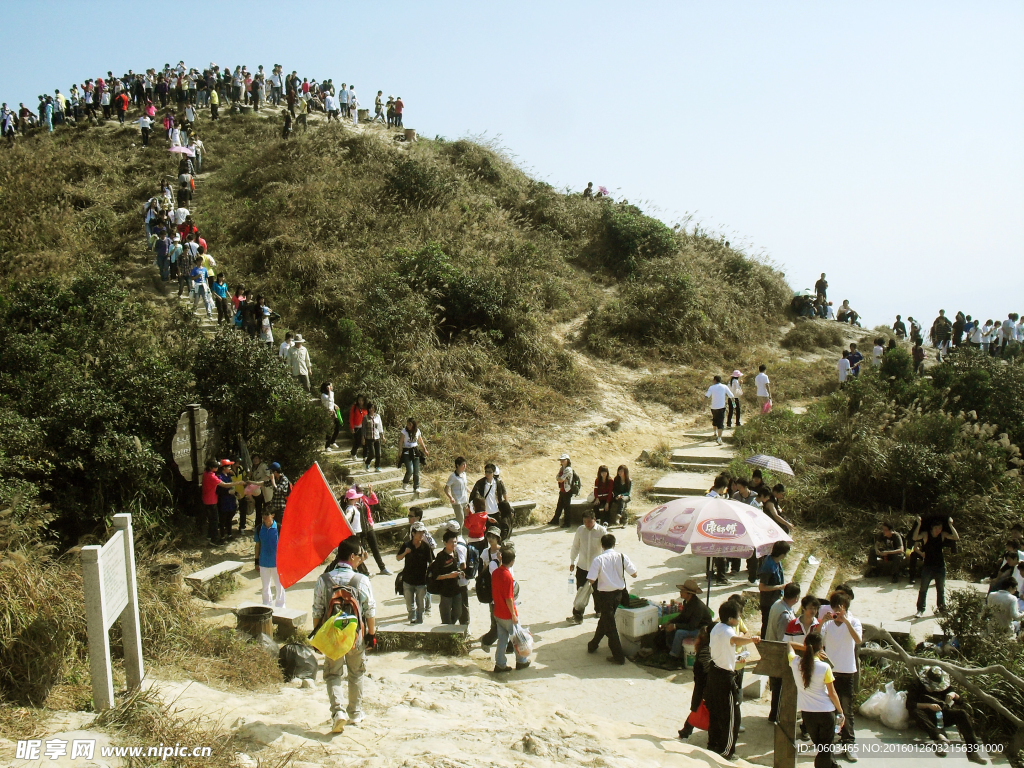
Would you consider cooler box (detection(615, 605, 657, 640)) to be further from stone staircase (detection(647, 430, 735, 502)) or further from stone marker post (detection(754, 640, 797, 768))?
stone staircase (detection(647, 430, 735, 502))

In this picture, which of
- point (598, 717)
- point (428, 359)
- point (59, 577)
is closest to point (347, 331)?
point (428, 359)

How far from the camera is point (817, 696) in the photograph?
714 centimetres

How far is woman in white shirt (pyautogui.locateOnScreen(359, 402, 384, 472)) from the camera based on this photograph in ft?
51.9

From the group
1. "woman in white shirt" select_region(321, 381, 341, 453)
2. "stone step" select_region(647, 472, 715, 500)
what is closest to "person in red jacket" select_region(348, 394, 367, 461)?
"woman in white shirt" select_region(321, 381, 341, 453)

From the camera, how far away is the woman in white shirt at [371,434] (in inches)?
622

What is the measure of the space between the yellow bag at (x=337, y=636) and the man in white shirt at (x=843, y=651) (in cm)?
461

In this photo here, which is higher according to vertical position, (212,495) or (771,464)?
(212,495)

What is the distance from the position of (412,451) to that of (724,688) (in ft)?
29.6

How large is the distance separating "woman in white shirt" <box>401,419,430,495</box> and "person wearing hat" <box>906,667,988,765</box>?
9503 mm

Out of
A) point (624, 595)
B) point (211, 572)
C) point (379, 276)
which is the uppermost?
point (379, 276)

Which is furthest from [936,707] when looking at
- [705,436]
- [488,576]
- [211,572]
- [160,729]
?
[705,436]

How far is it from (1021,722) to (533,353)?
15.7m

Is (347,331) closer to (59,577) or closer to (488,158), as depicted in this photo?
(59,577)

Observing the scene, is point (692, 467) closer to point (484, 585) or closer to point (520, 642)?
point (484, 585)
